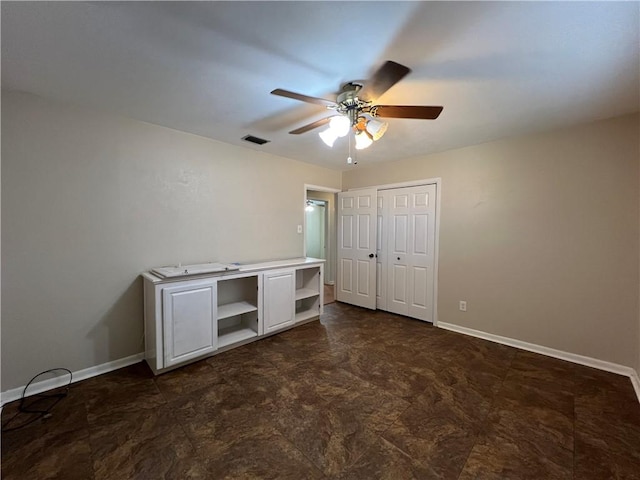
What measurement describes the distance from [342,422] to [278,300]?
5.52ft

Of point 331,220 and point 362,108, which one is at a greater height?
point 362,108

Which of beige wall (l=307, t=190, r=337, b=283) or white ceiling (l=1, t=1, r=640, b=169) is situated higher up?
white ceiling (l=1, t=1, r=640, b=169)

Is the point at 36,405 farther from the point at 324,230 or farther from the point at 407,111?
the point at 324,230

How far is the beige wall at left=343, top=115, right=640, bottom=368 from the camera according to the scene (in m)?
2.44

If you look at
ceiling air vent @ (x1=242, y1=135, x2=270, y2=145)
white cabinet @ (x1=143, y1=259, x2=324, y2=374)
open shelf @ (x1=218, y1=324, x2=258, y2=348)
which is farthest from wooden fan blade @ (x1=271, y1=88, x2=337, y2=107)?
open shelf @ (x1=218, y1=324, x2=258, y2=348)

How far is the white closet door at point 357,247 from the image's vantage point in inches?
169

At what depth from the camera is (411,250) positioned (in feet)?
12.8

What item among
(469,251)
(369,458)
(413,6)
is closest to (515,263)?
(469,251)

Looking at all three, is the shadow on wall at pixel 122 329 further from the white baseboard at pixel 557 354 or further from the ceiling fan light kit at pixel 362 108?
the white baseboard at pixel 557 354

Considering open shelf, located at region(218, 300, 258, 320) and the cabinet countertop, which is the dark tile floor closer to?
open shelf, located at region(218, 300, 258, 320)

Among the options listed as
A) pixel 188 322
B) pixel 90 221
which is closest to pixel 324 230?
pixel 188 322

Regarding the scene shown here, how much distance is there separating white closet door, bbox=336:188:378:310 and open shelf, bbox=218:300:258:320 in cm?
193

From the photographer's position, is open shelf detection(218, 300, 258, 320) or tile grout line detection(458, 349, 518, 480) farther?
open shelf detection(218, 300, 258, 320)

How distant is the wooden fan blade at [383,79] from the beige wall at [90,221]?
2.07m
